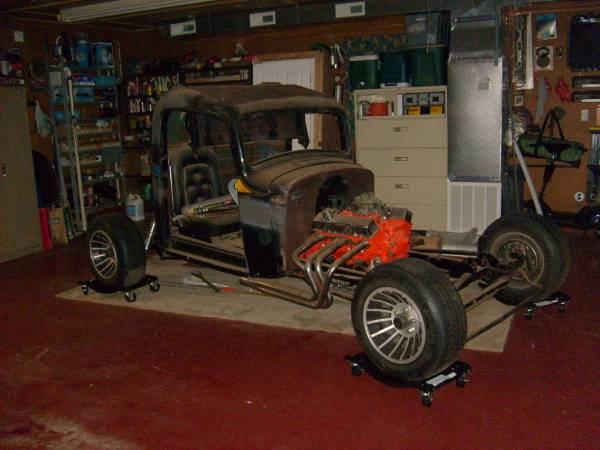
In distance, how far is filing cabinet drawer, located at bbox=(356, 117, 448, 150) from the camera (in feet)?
22.9

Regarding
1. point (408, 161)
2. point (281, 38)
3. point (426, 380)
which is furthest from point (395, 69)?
point (426, 380)

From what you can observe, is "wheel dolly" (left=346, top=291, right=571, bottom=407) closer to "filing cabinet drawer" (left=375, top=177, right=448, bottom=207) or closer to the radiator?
the radiator

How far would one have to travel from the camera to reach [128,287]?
519 cm

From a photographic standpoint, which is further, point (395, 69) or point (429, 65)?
point (395, 69)

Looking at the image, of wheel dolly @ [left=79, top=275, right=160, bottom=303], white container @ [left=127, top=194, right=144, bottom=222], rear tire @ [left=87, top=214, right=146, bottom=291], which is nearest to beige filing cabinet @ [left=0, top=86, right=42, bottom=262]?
white container @ [left=127, top=194, right=144, bottom=222]

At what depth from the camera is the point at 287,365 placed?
3.86 meters

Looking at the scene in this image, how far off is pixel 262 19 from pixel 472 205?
3752 mm

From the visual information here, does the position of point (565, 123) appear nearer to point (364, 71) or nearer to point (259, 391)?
point (364, 71)

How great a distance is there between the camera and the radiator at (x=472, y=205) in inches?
264

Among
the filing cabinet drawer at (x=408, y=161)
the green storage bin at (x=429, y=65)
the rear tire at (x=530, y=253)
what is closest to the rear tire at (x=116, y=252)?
the rear tire at (x=530, y=253)

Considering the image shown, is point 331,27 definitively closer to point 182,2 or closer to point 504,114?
point 182,2

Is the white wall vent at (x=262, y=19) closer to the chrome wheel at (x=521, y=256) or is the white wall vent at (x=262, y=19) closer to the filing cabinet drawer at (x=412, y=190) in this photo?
the filing cabinet drawer at (x=412, y=190)

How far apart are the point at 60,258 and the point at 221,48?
407 centimetres

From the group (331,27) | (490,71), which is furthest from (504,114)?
(331,27)
